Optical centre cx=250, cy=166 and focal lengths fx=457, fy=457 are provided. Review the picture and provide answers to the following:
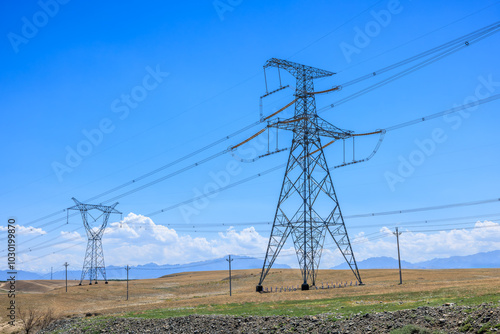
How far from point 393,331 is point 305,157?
127 feet

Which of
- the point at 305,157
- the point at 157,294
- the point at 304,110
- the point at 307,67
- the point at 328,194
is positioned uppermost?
the point at 307,67

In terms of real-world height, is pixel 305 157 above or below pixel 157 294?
above

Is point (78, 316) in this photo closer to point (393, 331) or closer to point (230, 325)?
point (230, 325)

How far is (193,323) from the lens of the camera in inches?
1585

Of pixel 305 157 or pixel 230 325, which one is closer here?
pixel 230 325

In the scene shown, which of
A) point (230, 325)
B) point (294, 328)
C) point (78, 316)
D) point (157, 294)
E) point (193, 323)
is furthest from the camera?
point (157, 294)

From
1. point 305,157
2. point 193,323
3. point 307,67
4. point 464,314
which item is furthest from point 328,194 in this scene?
point 464,314

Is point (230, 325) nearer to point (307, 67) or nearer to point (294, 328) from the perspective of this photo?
point (294, 328)

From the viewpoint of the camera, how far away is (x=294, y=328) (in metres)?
33.2

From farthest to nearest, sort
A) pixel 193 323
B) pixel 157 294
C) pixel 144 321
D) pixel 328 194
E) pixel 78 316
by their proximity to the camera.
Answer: pixel 157 294 < pixel 328 194 < pixel 78 316 < pixel 144 321 < pixel 193 323

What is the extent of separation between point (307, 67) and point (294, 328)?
4140cm

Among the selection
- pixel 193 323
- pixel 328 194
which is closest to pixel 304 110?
pixel 328 194

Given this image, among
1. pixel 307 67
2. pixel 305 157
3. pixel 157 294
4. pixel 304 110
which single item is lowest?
pixel 157 294

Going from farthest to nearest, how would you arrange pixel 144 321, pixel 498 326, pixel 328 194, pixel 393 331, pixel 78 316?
1. pixel 328 194
2. pixel 78 316
3. pixel 144 321
4. pixel 393 331
5. pixel 498 326
